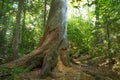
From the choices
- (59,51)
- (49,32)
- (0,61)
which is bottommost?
(0,61)

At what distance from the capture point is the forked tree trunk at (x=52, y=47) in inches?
355

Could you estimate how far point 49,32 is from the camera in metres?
10.7

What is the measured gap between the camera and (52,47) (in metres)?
9.70

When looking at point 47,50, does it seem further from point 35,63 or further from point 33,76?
point 33,76

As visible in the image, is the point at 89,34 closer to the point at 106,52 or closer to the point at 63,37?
the point at 106,52

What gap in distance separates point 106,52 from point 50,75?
5.19 meters

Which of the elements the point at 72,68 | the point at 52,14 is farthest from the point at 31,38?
the point at 72,68

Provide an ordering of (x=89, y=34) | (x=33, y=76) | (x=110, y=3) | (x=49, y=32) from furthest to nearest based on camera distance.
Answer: (x=89, y=34) < (x=110, y=3) < (x=49, y=32) < (x=33, y=76)

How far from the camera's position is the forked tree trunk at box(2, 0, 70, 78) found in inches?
355

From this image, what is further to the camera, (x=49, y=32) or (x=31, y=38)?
(x=31, y=38)

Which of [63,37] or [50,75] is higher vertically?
[63,37]

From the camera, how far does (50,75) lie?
8516 millimetres

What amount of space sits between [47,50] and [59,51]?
58cm

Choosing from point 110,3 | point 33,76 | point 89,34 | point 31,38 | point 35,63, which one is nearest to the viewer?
point 33,76
